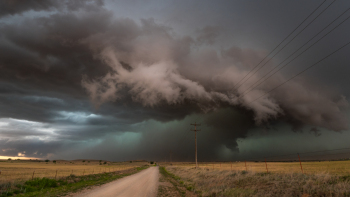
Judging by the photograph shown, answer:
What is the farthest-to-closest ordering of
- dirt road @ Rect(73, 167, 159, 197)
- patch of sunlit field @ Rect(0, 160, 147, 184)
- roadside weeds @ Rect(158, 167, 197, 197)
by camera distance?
patch of sunlit field @ Rect(0, 160, 147, 184)
roadside weeds @ Rect(158, 167, 197, 197)
dirt road @ Rect(73, 167, 159, 197)

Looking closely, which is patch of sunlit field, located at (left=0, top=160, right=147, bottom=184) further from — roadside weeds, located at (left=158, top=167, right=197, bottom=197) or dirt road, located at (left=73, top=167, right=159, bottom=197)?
roadside weeds, located at (left=158, top=167, right=197, bottom=197)

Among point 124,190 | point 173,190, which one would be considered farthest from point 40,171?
point 173,190

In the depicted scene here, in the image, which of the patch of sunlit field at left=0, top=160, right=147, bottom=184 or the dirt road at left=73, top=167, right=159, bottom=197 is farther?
the patch of sunlit field at left=0, top=160, right=147, bottom=184

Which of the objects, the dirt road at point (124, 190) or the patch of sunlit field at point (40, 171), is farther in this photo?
the patch of sunlit field at point (40, 171)

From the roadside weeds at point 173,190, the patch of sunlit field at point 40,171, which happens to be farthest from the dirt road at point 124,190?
the patch of sunlit field at point 40,171

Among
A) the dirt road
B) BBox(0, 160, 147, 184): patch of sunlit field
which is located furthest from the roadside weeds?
BBox(0, 160, 147, 184): patch of sunlit field

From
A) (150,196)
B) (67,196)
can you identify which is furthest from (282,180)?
(67,196)

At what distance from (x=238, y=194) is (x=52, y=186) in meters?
20.8

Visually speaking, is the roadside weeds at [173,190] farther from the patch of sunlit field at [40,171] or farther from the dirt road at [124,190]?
the patch of sunlit field at [40,171]

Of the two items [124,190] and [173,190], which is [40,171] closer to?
[124,190]

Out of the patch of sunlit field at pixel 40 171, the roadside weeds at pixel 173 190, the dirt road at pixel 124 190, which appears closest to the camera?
the dirt road at pixel 124 190

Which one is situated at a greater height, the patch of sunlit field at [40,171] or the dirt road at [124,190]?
the dirt road at [124,190]

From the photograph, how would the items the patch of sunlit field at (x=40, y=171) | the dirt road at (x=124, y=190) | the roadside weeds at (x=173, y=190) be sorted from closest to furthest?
the dirt road at (x=124, y=190) < the roadside weeds at (x=173, y=190) < the patch of sunlit field at (x=40, y=171)

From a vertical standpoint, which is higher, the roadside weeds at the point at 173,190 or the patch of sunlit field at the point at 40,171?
the roadside weeds at the point at 173,190
